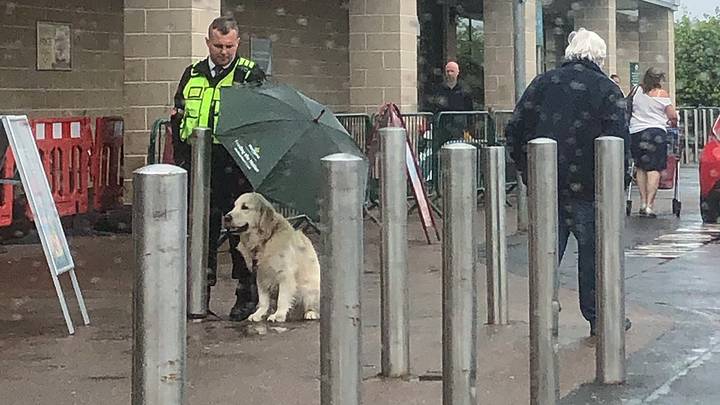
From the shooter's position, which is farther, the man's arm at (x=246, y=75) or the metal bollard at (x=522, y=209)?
the metal bollard at (x=522, y=209)

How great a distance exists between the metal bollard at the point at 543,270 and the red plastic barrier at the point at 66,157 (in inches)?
284

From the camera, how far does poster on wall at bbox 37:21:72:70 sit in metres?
15.6

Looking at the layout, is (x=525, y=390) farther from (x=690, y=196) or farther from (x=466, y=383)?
(x=690, y=196)

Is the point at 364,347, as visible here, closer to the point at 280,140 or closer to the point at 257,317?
the point at 257,317

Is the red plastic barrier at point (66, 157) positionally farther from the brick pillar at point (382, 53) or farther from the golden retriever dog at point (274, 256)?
the brick pillar at point (382, 53)

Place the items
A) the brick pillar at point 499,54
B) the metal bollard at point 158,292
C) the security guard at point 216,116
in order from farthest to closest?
the brick pillar at point 499,54 < the security guard at point 216,116 < the metal bollard at point 158,292

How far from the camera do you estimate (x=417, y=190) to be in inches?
529

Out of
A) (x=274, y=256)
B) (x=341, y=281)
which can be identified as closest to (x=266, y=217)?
(x=274, y=256)

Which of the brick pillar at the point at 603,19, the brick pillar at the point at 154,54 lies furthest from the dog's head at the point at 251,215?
the brick pillar at the point at 603,19

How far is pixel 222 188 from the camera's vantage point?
28.3 ft

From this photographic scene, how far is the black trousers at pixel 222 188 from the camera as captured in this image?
8508mm

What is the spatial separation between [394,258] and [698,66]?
33968mm

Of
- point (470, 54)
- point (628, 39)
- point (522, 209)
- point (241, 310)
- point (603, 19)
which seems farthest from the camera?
point (628, 39)

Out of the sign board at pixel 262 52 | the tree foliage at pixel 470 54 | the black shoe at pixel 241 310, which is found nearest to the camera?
the black shoe at pixel 241 310
